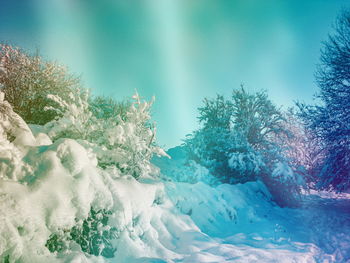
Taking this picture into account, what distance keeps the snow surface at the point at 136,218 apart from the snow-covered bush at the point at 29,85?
3.59 metres

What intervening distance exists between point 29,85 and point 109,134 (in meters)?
3.58

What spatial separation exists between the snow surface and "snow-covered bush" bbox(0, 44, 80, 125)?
3591 mm

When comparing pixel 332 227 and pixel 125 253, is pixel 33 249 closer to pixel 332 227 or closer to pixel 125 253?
pixel 125 253

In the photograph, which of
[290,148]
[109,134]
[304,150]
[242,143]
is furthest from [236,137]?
[109,134]

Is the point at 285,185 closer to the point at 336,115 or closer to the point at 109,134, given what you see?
the point at 336,115

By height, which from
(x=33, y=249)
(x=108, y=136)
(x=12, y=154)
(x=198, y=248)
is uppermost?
(x=108, y=136)

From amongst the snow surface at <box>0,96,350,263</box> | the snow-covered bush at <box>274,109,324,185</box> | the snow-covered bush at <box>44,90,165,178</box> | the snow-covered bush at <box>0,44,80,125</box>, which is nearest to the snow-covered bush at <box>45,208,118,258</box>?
the snow surface at <box>0,96,350,263</box>

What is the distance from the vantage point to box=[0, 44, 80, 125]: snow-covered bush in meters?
5.47

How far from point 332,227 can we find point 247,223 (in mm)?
2478

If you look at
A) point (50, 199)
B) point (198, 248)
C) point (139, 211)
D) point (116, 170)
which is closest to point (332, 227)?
point (198, 248)

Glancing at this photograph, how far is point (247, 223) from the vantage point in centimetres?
624

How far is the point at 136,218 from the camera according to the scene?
Result: 3.46 m

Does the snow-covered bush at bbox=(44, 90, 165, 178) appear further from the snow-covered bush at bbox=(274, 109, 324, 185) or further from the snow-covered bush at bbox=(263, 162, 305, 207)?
the snow-covered bush at bbox=(274, 109, 324, 185)

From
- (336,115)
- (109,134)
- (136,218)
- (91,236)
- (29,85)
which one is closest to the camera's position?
(91,236)
